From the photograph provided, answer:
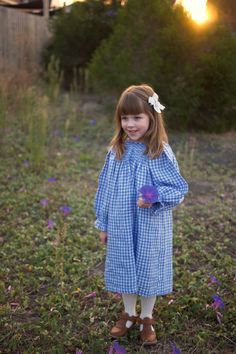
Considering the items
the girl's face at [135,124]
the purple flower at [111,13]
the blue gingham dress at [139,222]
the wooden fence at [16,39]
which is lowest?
the blue gingham dress at [139,222]

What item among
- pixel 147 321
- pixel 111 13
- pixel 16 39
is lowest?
pixel 147 321

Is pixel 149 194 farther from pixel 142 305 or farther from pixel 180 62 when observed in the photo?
pixel 180 62

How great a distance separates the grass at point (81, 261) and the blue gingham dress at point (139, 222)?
1.30 ft

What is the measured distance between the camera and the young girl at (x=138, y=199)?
2.30m

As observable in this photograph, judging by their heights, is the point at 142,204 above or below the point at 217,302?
above

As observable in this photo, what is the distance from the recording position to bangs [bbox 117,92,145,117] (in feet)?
7.54

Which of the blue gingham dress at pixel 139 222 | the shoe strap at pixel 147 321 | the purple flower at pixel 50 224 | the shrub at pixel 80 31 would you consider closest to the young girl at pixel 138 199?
the blue gingham dress at pixel 139 222

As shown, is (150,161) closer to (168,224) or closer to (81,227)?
(168,224)

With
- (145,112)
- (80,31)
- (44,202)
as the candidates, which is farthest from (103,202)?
(80,31)

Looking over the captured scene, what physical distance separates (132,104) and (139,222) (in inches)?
23.3

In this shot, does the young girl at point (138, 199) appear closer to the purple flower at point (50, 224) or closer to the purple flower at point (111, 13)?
the purple flower at point (50, 224)

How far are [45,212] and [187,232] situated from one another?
1.33 meters

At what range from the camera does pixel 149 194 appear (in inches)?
85.7

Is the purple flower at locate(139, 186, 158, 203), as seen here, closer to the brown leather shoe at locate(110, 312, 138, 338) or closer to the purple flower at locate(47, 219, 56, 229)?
the brown leather shoe at locate(110, 312, 138, 338)
